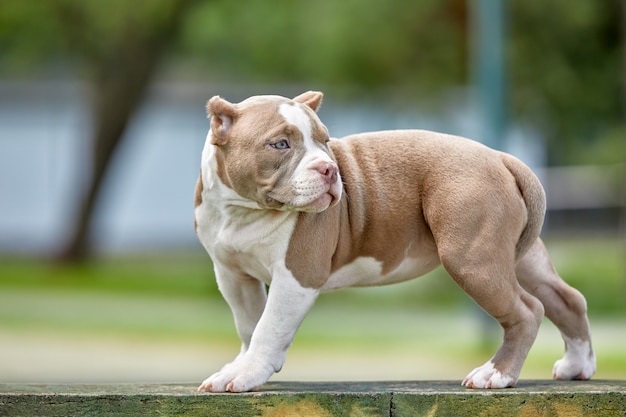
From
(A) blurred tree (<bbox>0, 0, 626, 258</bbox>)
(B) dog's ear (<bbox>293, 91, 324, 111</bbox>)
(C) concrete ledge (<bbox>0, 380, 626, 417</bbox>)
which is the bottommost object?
(C) concrete ledge (<bbox>0, 380, 626, 417</bbox>)

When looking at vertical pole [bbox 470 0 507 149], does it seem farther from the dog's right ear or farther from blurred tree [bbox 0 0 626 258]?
the dog's right ear

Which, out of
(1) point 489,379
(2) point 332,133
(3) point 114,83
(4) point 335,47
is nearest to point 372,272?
(1) point 489,379

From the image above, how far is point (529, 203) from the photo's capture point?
573cm

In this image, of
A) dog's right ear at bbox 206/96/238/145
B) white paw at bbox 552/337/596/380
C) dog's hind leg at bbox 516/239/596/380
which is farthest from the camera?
white paw at bbox 552/337/596/380

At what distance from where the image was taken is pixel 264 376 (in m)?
5.36

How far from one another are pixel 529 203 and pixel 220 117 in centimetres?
153

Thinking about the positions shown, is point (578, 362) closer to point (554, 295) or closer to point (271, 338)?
point (554, 295)

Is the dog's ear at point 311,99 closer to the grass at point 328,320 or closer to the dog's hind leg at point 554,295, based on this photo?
the dog's hind leg at point 554,295

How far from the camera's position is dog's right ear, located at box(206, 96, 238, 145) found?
17.7 ft

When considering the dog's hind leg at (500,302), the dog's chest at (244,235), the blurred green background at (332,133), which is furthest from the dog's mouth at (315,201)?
the blurred green background at (332,133)

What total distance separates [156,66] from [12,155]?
44.1 ft

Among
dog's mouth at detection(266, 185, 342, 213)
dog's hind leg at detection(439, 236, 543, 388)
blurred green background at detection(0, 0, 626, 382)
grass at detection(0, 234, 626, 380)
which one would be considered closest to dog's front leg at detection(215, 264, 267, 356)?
dog's mouth at detection(266, 185, 342, 213)

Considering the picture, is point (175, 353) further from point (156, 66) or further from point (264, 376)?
point (156, 66)

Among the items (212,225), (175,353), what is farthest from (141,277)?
(212,225)
